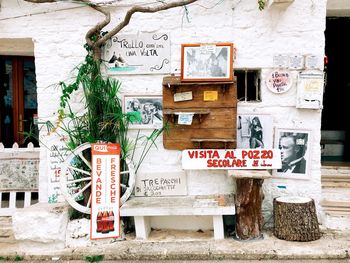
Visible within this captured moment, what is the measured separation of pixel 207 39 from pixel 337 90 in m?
3.81

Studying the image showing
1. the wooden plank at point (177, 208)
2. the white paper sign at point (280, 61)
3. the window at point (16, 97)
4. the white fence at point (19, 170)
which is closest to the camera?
the wooden plank at point (177, 208)

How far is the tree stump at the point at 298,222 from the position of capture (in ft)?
14.4

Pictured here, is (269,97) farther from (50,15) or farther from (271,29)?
(50,15)

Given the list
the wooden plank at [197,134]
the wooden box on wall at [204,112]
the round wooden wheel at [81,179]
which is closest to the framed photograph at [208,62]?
the wooden box on wall at [204,112]

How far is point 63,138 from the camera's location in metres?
4.99

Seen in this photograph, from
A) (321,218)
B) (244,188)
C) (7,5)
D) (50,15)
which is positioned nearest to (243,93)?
(244,188)

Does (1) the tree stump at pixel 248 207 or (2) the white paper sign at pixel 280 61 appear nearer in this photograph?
(1) the tree stump at pixel 248 207

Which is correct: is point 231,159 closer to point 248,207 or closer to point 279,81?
point 248,207

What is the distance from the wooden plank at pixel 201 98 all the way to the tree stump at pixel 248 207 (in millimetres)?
1016

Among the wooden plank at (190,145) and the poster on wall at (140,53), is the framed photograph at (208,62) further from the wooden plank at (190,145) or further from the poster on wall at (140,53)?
the wooden plank at (190,145)

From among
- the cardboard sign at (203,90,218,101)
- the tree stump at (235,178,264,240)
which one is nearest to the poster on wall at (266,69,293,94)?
the cardboard sign at (203,90,218,101)

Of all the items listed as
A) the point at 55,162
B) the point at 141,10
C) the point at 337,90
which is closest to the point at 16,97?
the point at 55,162

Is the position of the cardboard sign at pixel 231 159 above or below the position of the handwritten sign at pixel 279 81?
below

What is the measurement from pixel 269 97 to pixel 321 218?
1785 mm
